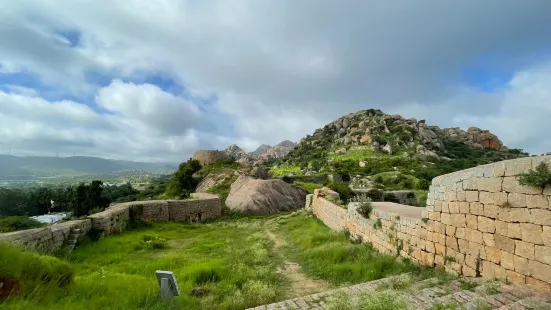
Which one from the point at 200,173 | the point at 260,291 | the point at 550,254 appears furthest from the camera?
the point at 200,173

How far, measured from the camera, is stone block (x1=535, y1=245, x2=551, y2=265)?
5.17 metres

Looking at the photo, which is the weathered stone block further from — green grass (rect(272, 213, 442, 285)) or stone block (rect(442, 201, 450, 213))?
green grass (rect(272, 213, 442, 285))

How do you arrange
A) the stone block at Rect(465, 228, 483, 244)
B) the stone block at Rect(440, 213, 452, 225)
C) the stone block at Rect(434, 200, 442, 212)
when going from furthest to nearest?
the stone block at Rect(434, 200, 442, 212)
the stone block at Rect(440, 213, 452, 225)
the stone block at Rect(465, 228, 483, 244)

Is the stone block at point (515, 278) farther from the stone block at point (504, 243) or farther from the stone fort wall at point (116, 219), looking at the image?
the stone fort wall at point (116, 219)

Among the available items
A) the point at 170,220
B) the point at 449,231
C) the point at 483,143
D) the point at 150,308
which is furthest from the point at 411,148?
the point at 150,308

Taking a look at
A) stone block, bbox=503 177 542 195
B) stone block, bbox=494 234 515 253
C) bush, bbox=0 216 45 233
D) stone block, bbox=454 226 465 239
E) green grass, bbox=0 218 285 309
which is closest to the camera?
green grass, bbox=0 218 285 309

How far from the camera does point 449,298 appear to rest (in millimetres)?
5293

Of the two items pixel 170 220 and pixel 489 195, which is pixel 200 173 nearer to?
pixel 170 220

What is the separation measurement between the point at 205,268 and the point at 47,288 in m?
4.02

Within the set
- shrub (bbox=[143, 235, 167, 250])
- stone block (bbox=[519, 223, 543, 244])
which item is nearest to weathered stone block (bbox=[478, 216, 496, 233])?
stone block (bbox=[519, 223, 543, 244])

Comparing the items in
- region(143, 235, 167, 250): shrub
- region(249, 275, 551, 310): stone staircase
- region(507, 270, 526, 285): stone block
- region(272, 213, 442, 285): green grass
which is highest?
region(507, 270, 526, 285): stone block

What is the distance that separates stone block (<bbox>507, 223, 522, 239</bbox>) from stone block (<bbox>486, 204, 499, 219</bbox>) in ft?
1.08

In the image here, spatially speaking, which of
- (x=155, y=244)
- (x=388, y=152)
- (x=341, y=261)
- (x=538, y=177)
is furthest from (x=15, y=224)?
(x=388, y=152)

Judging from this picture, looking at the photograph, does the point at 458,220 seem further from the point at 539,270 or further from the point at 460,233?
the point at 539,270
